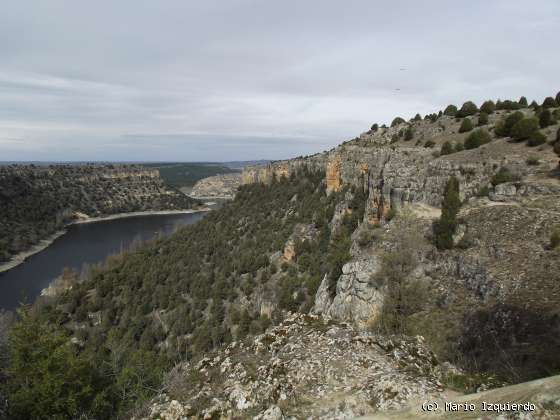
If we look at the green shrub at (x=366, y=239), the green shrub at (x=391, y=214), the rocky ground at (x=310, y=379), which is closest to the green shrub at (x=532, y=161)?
the green shrub at (x=391, y=214)

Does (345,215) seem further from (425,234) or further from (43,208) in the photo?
(43,208)

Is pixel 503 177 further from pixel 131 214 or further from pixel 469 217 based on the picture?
pixel 131 214

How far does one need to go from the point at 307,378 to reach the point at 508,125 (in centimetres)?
2769

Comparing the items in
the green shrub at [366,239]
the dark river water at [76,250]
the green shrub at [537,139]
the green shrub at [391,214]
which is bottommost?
the dark river water at [76,250]

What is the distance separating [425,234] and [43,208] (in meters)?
154

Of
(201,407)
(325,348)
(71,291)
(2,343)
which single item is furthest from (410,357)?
(71,291)

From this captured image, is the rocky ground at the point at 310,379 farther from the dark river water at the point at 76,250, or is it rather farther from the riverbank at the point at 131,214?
the riverbank at the point at 131,214

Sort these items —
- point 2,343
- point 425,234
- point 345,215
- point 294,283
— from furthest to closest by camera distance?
point 345,215 < point 294,283 < point 425,234 < point 2,343

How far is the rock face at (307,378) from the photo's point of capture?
25.3 ft

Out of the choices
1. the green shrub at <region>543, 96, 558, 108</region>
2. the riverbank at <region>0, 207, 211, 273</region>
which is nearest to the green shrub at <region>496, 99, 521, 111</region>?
the green shrub at <region>543, 96, 558, 108</region>

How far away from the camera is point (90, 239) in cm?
12056

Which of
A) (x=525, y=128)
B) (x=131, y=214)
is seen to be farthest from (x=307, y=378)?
(x=131, y=214)

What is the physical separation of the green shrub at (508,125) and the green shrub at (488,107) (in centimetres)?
1240

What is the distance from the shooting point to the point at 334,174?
149ft
